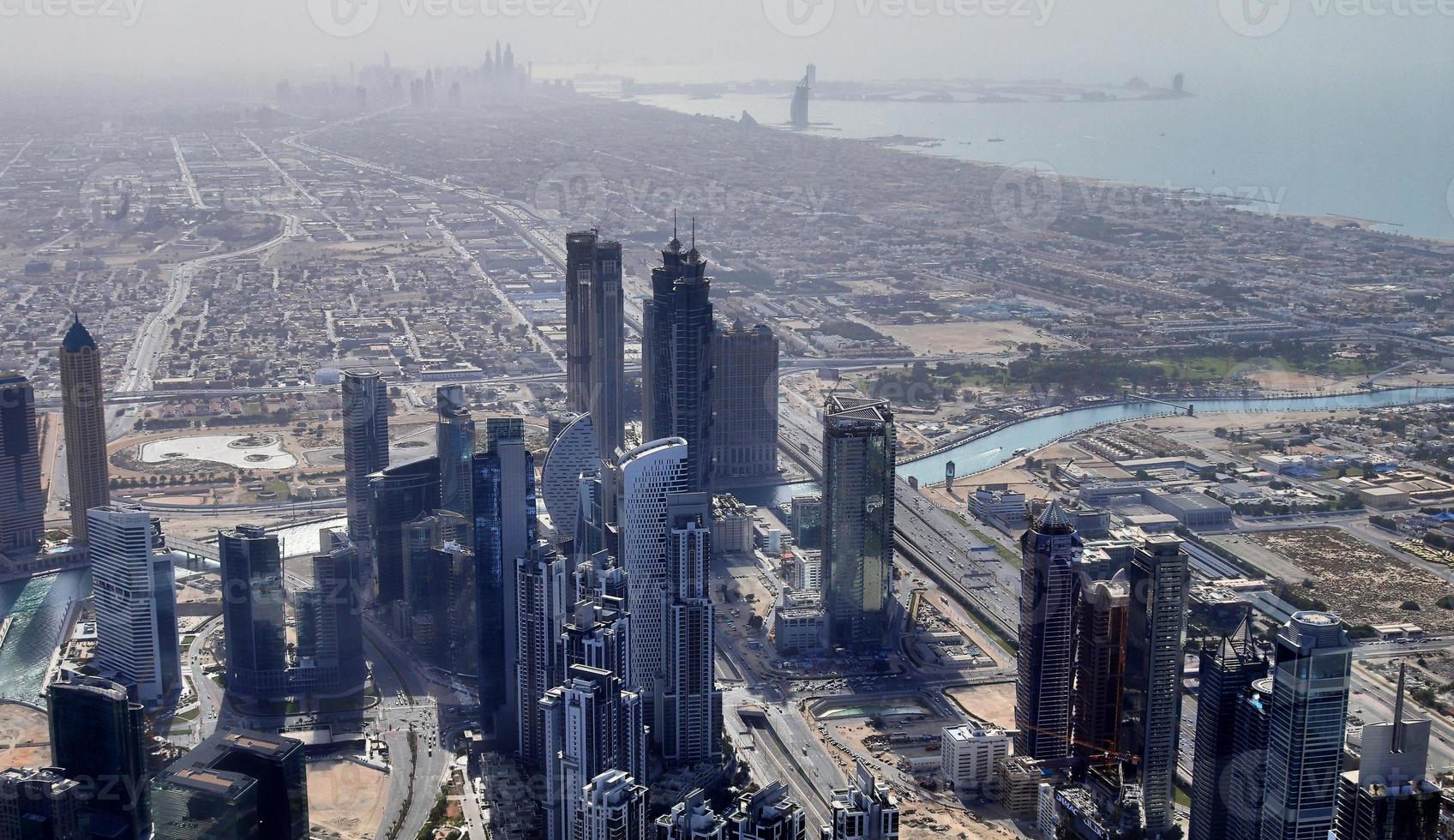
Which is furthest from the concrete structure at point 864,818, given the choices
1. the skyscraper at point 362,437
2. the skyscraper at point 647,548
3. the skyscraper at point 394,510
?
the skyscraper at point 362,437

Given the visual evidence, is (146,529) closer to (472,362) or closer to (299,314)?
(472,362)

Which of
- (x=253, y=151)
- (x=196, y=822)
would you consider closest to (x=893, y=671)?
(x=196, y=822)

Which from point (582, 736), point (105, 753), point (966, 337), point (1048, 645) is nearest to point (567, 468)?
point (1048, 645)

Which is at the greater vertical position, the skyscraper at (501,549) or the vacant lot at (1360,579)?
the skyscraper at (501,549)

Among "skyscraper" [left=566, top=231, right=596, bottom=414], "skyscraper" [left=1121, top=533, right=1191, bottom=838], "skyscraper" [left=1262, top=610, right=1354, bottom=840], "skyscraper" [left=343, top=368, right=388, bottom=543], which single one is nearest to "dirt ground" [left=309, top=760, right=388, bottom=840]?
"skyscraper" [left=343, top=368, right=388, bottom=543]

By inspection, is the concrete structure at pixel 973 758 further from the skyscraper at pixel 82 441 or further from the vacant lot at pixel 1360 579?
the skyscraper at pixel 82 441

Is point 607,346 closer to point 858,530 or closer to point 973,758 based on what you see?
point 858,530

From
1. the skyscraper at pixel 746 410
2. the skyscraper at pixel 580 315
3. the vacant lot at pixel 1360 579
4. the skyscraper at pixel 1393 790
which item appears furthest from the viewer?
the skyscraper at pixel 580 315
